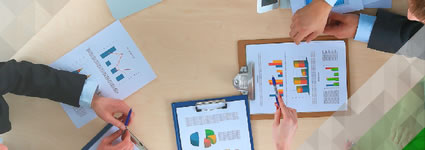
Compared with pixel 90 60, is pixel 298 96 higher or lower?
lower

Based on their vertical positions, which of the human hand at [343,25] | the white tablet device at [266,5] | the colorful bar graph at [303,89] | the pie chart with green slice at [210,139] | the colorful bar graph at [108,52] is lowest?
the pie chart with green slice at [210,139]

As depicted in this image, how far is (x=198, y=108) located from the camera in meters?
1.12

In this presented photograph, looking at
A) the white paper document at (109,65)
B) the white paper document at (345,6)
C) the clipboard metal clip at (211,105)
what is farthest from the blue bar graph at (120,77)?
the white paper document at (345,6)

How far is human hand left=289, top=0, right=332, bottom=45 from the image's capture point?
96 cm

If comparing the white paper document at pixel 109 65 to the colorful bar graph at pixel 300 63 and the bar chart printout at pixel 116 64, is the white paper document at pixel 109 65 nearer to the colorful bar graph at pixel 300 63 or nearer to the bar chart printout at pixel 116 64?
the bar chart printout at pixel 116 64

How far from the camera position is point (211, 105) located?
3.67ft

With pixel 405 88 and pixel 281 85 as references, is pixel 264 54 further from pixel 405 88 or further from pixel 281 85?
pixel 405 88

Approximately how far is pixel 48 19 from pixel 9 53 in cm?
18

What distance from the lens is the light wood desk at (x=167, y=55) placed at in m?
1.09

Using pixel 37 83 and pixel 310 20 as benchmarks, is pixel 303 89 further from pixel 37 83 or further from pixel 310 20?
pixel 37 83

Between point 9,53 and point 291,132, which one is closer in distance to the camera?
point 291,132

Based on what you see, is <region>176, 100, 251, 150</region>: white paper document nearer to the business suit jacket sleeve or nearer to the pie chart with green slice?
the pie chart with green slice

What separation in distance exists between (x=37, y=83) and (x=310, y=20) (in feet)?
2.66

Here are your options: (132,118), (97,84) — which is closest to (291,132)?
(132,118)
